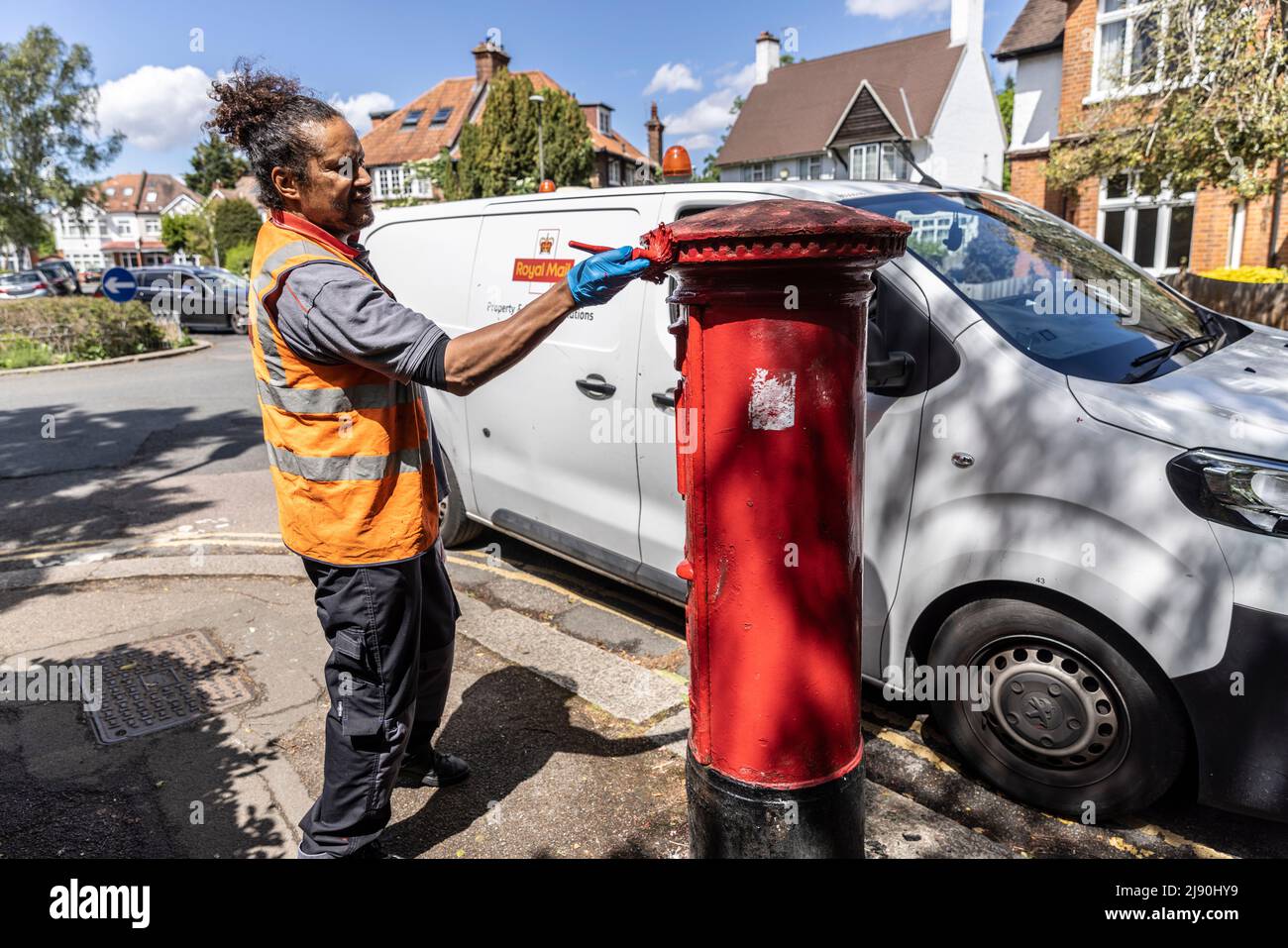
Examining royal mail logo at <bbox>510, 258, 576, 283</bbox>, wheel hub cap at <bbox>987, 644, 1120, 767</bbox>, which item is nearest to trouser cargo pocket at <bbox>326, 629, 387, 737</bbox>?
wheel hub cap at <bbox>987, 644, 1120, 767</bbox>

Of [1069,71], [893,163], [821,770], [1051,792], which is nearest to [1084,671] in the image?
[1051,792]

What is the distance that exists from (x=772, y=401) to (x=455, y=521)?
155 inches

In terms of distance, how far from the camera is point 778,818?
A: 2.11m

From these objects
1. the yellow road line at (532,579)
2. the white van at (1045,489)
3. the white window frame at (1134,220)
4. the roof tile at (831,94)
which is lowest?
the yellow road line at (532,579)

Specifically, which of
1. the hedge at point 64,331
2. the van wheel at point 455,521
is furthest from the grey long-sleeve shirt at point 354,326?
the hedge at point 64,331

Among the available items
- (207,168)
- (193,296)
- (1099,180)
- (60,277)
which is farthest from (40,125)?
(207,168)

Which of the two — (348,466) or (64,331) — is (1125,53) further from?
(64,331)

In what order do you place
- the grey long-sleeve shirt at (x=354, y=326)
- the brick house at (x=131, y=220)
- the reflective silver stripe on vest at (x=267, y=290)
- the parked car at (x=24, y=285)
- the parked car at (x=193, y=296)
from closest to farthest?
the grey long-sleeve shirt at (x=354, y=326) < the reflective silver stripe on vest at (x=267, y=290) < the parked car at (x=193, y=296) < the parked car at (x=24, y=285) < the brick house at (x=131, y=220)

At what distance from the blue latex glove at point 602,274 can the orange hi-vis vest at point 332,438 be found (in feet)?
2.21

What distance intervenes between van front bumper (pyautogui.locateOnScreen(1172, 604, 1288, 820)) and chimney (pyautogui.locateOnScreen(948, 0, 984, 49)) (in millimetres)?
35992

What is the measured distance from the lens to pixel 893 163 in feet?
112

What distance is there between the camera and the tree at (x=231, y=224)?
54.1m

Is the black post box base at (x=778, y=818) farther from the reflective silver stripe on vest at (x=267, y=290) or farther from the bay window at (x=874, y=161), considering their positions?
the bay window at (x=874, y=161)
